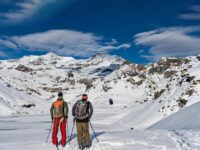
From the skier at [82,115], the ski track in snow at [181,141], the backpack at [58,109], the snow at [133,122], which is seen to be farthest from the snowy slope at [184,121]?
the backpack at [58,109]

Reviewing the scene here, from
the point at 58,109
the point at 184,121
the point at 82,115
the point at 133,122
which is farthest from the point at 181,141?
the point at 133,122

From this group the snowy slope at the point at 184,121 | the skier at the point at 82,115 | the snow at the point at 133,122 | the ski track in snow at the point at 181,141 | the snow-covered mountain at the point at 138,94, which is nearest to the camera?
the ski track in snow at the point at 181,141

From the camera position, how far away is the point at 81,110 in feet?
53.7

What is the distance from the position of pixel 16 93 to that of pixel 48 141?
61.0 metres

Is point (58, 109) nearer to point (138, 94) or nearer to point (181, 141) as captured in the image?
point (181, 141)

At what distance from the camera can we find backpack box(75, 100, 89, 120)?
1636 centimetres

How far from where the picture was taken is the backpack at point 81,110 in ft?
53.7

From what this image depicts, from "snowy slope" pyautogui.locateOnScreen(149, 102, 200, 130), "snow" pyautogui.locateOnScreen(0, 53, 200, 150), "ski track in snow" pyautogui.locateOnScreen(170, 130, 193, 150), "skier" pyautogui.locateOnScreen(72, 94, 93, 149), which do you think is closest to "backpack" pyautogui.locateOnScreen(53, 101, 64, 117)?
"skier" pyautogui.locateOnScreen(72, 94, 93, 149)

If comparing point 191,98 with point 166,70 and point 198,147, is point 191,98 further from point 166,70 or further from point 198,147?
point 166,70

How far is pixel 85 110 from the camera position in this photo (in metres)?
16.4

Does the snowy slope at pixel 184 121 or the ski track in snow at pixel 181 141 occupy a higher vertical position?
the snowy slope at pixel 184 121

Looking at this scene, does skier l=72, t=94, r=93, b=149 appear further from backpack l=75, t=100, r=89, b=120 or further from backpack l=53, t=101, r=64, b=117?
backpack l=53, t=101, r=64, b=117

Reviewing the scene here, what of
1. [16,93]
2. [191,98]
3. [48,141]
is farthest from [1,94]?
[48,141]

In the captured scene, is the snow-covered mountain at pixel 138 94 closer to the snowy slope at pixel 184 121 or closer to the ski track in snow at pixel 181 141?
the snowy slope at pixel 184 121
